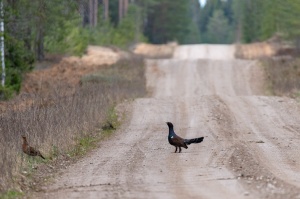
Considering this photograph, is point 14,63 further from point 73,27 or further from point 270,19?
point 270,19

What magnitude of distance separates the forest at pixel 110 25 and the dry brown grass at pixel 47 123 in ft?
8.98

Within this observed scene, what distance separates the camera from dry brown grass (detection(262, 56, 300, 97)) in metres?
31.0

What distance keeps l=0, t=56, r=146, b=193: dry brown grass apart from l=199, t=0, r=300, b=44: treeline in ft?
89.2

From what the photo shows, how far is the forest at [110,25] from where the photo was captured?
84.8ft

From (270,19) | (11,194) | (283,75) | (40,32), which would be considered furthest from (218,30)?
(11,194)

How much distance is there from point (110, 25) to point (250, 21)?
21809 mm

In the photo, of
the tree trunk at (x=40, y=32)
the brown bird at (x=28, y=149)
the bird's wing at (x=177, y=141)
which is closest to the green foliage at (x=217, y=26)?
the tree trunk at (x=40, y=32)

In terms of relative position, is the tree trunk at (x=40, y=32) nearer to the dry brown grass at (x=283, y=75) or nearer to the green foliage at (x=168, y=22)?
the dry brown grass at (x=283, y=75)

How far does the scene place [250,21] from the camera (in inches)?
3329

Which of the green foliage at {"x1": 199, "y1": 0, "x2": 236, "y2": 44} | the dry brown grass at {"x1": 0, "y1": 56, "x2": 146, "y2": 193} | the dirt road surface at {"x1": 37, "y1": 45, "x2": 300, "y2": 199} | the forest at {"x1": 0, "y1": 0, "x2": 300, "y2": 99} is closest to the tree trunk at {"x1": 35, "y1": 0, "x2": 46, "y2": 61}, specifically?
the forest at {"x1": 0, "y1": 0, "x2": 300, "y2": 99}

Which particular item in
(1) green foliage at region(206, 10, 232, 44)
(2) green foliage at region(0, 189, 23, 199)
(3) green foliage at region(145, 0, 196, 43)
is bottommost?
(1) green foliage at region(206, 10, 232, 44)

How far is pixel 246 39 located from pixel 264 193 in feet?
253

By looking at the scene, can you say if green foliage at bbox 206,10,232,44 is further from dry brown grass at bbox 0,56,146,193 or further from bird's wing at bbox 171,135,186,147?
bird's wing at bbox 171,135,186,147

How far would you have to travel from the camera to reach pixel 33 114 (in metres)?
16.2
